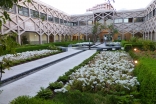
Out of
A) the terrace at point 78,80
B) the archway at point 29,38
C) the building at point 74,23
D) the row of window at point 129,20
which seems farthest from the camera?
the row of window at point 129,20

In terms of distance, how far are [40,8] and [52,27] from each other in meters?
5.73

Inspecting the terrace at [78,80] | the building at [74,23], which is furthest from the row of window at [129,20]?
the terrace at [78,80]

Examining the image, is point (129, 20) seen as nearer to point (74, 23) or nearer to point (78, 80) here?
point (74, 23)

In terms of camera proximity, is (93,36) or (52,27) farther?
(93,36)

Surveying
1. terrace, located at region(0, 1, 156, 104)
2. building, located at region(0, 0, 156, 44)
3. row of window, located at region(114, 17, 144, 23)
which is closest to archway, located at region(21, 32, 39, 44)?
building, located at region(0, 0, 156, 44)

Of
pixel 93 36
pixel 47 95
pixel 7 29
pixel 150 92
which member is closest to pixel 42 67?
pixel 47 95

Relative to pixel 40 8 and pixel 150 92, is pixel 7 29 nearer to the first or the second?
pixel 40 8

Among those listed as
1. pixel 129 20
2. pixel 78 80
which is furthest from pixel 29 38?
pixel 129 20

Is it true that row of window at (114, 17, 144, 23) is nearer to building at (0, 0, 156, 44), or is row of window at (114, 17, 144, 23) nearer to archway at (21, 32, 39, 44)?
building at (0, 0, 156, 44)

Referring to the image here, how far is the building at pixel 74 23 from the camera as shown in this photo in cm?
2486

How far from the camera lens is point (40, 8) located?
1070 inches

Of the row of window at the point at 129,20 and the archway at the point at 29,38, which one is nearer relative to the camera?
the archway at the point at 29,38

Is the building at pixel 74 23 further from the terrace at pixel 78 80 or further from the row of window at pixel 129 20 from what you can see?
the terrace at pixel 78 80

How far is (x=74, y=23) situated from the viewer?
4294 centimetres
